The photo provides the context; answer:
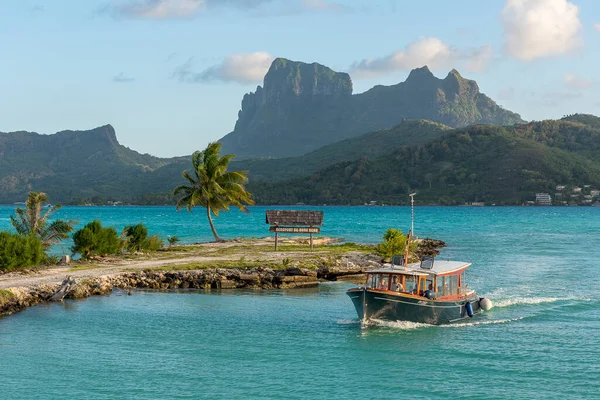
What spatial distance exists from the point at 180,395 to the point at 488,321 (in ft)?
54.4

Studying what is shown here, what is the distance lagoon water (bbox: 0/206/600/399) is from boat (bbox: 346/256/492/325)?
0.54 metres

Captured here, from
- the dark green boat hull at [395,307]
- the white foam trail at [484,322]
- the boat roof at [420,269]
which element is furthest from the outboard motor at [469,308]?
the dark green boat hull at [395,307]

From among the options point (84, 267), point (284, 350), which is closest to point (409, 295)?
point (284, 350)

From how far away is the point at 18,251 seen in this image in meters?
40.4

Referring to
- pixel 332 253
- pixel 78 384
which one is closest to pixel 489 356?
pixel 78 384

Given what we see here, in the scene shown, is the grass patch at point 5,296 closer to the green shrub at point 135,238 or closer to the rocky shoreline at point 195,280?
the rocky shoreline at point 195,280

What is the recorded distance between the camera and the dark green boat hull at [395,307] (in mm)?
29266

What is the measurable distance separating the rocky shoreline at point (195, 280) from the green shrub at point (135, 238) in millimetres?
11780

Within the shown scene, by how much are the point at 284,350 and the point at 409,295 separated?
622 cm

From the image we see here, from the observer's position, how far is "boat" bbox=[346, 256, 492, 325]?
29.3 m

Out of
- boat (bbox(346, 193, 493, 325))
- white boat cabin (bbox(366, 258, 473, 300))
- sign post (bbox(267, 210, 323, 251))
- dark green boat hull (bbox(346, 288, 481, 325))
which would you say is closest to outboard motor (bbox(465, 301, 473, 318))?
boat (bbox(346, 193, 493, 325))

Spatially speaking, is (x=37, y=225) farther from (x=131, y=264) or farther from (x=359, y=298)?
(x=359, y=298)

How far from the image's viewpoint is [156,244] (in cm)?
5597

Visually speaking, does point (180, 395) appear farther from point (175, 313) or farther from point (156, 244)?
point (156, 244)
